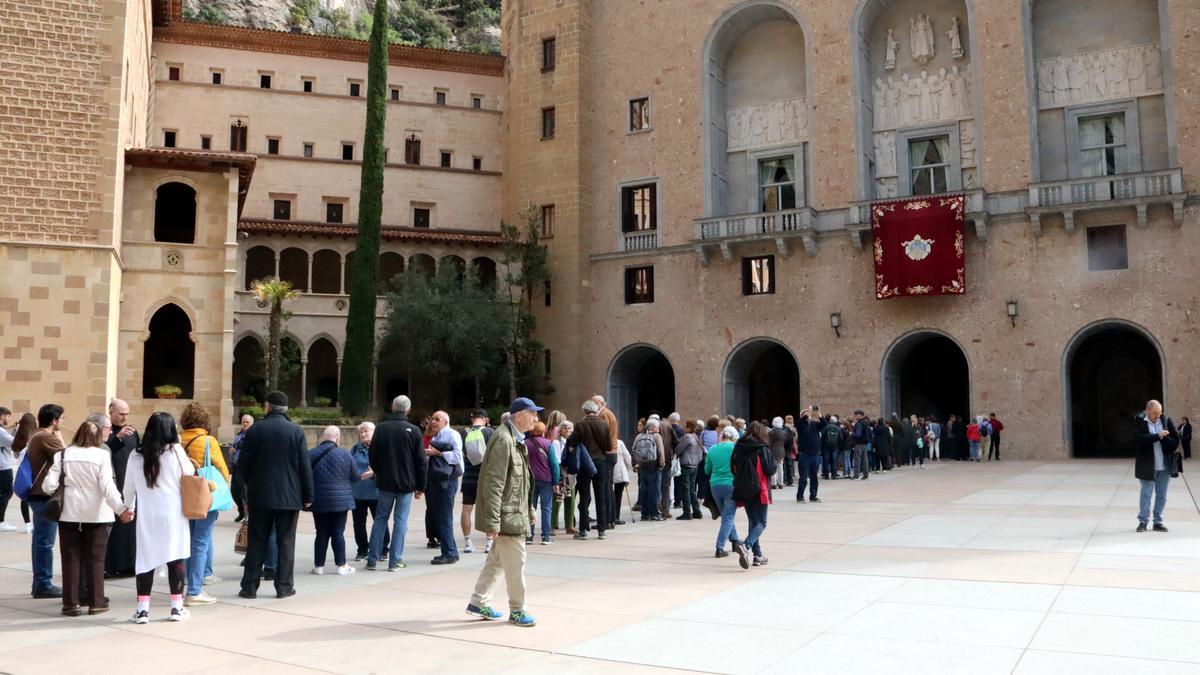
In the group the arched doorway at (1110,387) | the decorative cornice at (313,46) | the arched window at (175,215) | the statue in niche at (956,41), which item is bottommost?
the arched doorway at (1110,387)

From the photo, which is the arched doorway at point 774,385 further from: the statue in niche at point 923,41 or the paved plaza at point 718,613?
the paved plaza at point 718,613

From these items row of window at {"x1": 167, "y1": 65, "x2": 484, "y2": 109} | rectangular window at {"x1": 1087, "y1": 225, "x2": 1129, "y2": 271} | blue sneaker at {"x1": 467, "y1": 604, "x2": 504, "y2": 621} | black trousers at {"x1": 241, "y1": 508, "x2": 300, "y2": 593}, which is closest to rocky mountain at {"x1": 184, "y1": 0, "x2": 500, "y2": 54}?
row of window at {"x1": 167, "y1": 65, "x2": 484, "y2": 109}

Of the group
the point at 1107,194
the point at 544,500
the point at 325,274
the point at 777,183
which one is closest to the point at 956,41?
the point at 1107,194

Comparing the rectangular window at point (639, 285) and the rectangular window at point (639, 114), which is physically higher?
the rectangular window at point (639, 114)

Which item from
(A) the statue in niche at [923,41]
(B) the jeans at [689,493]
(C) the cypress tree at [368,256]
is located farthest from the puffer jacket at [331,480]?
(A) the statue in niche at [923,41]

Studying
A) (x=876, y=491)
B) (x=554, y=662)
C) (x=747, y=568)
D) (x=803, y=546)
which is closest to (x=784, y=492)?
(x=876, y=491)

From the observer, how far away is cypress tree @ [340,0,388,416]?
31875 millimetres

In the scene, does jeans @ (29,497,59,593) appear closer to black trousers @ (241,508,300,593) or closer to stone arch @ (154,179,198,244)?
black trousers @ (241,508,300,593)

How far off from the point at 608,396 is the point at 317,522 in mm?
25530

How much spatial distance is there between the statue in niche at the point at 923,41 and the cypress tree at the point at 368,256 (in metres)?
18.0

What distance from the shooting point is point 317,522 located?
10289 millimetres

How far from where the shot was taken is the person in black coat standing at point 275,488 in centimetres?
873

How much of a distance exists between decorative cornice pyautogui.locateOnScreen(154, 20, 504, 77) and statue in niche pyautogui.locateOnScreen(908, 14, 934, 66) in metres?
19.1

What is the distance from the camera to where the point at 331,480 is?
10.2m
